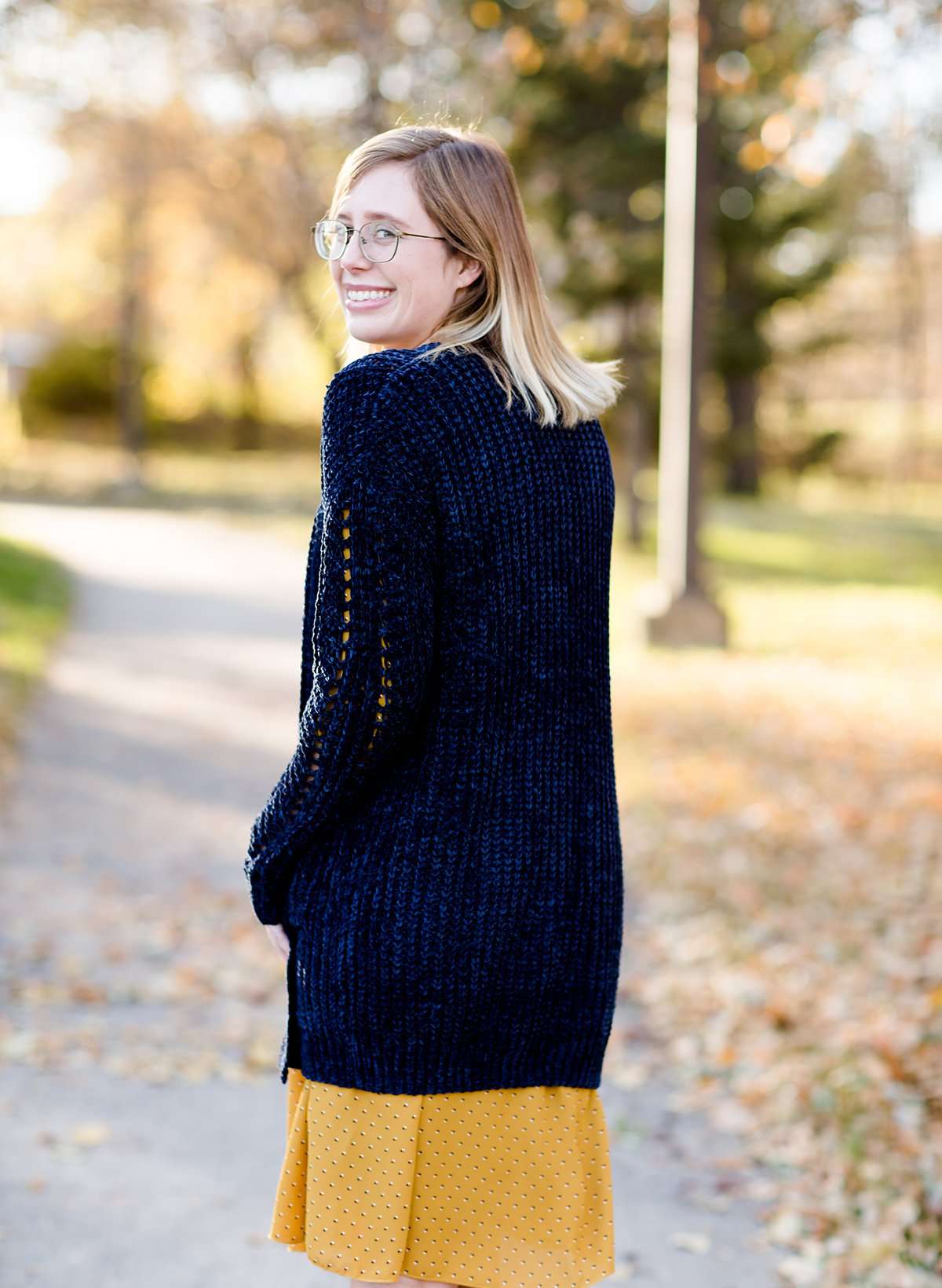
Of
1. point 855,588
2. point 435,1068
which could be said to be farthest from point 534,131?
point 435,1068

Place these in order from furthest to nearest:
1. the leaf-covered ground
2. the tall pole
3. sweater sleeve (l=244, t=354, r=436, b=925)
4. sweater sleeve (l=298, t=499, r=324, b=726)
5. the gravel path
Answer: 1. the tall pole
2. the leaf-covered ground
3. the gravel path
4. sweater sleeve (l=298, t=499, r=324, b=726)
5. sweater sleeve (l=244, t=354, r=436, b=925)

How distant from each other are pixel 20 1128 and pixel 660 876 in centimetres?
300

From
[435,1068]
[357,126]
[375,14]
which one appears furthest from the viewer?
[357,126]

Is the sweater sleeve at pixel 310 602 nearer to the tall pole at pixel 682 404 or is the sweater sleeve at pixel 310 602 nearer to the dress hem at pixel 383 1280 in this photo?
the dress hem at pixel 383 1280

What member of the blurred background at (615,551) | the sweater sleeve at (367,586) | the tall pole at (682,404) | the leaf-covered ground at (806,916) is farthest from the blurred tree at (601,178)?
the sweater sleeve at (367,586)

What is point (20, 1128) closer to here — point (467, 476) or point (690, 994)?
point (690, 994)

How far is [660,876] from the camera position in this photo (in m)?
5.93

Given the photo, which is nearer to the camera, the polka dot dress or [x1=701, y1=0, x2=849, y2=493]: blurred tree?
the polka dot dress

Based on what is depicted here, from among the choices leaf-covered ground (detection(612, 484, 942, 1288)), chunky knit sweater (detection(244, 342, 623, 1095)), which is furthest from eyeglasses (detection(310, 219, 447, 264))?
leaf-covered ground (detection(612, 484, 942, 1288))

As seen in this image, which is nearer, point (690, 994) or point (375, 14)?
point (690, 994)

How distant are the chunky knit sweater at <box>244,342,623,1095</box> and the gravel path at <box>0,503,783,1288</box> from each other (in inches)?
17.9

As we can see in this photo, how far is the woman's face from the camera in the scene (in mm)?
1949

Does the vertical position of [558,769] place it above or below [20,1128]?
above

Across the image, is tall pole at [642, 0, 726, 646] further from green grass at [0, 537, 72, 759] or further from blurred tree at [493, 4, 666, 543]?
blurred tree at [493, 4, 666, 543]
